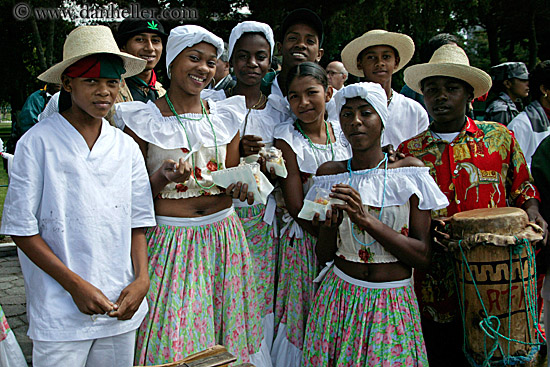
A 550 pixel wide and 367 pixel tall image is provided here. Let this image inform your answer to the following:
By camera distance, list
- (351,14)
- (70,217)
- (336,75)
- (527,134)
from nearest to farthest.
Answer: (70,217) → (527,134) → (336,75) → (351,14)

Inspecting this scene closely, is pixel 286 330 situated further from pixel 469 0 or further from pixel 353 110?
pixel 469 0

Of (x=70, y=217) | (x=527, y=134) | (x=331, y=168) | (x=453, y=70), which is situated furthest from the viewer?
(x=527, y=134)

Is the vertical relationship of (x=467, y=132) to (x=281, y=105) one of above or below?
→ below

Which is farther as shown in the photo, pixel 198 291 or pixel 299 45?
pixel 299 45

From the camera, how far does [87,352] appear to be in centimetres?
246

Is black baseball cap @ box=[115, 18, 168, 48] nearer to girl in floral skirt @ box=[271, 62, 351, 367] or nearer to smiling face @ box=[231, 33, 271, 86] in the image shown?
smiling face @ box=[231, 33, 271, 86]

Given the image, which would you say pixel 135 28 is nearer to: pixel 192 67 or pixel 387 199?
pixel 192 67

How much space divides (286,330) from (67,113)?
80.7 inches

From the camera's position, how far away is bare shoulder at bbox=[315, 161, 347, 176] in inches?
120

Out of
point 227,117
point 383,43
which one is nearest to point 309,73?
point 227,117

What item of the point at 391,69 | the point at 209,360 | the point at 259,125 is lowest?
the point at 209,360

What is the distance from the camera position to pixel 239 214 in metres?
3.63

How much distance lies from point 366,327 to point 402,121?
6.01 ft

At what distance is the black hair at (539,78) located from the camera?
418 cm
